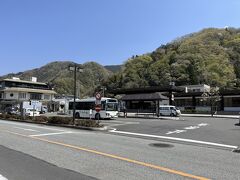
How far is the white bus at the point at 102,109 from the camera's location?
36.3 meters

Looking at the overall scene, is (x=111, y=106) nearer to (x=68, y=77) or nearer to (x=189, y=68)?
(x=189, y=68)

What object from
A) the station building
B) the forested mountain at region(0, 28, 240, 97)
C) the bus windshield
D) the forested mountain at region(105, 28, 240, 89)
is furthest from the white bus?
the forested mountain at region(105, 28, 240, 89)

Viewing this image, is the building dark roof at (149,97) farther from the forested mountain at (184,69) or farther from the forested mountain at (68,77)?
the forested mountain at (68,77)

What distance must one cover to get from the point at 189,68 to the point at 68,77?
213 ft

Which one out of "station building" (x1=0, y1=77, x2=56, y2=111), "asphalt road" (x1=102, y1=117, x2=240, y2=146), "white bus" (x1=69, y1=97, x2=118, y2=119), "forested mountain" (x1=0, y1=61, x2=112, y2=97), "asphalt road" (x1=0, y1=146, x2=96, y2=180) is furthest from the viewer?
"forested mountain" (x1=0, y1=61, x2=112, y2=97)

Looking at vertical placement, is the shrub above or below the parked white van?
below

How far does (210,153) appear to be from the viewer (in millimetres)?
11719

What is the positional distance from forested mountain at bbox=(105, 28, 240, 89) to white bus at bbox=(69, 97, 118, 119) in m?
63.5

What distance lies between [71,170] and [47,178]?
0.98 metres

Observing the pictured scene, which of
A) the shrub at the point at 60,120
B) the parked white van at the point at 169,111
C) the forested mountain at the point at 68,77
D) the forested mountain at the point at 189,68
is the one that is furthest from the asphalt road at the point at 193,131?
the forested mountain at the point at 68,77

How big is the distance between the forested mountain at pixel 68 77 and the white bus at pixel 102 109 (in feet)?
277

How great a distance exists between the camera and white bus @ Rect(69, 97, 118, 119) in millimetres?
36281

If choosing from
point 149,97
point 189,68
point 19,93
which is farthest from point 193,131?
point 189,68

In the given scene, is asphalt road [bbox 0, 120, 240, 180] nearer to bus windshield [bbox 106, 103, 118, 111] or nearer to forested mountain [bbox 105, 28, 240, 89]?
bus windshield [bbox 106, 103, 118, 111]
